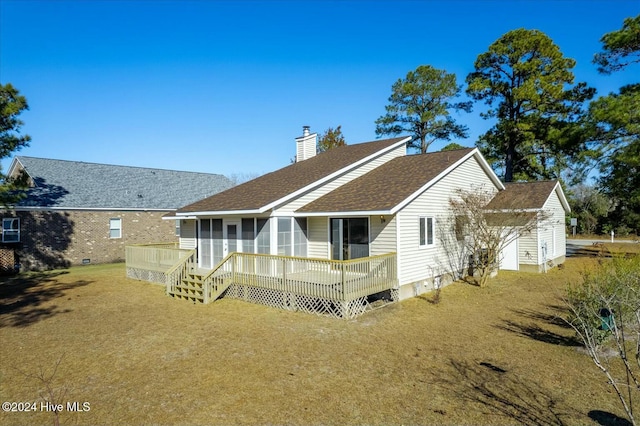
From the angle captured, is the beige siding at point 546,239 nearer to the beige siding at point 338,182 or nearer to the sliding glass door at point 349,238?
the beige siding at point 338,182

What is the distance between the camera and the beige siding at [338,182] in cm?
1427

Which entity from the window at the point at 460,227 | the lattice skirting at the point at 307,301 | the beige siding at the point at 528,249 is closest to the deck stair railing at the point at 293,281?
the lattice skirting at the point at 307,301

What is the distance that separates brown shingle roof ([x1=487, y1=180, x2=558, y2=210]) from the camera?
17.8 metres

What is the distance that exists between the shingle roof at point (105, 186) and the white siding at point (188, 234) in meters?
8.92

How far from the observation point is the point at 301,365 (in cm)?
757

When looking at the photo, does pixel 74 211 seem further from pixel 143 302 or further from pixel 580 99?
pixel 580 99

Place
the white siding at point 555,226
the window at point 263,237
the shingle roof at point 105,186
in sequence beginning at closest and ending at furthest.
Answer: the window at point 263,237 < the white siding at point 555,226 < the shingle roof at point 105,186

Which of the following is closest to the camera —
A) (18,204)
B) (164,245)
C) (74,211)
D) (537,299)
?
(537,299)

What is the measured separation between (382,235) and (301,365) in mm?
6471

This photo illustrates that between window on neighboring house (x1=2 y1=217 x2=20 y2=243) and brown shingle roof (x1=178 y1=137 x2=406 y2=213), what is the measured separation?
11.2 m

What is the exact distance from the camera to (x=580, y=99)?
27.1 metres

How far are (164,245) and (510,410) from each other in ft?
56.5

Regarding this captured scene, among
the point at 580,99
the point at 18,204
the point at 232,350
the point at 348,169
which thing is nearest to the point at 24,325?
the point at 232,350

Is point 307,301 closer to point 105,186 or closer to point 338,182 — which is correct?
point 338,182
